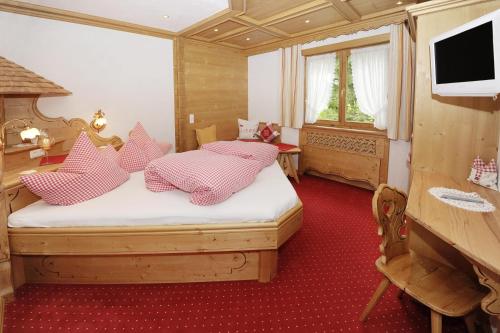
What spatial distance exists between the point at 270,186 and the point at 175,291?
1082 millimetres

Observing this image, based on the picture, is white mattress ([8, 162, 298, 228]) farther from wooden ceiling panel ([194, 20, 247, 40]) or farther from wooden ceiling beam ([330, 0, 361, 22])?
wooden ceiling panel ([194, 20, 247, 40])

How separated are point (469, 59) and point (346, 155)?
2891mm

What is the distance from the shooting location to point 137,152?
3.09 metres

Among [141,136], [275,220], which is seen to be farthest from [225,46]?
[275,220]

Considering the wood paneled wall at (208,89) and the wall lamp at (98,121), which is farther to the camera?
the wood paneled wall at (208,89)

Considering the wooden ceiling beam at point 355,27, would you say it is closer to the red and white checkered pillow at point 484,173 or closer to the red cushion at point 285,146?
the red cushion at point 285,146

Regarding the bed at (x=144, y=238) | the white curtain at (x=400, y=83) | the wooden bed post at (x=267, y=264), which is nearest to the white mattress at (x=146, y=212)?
the bed at (x=144, y=238)

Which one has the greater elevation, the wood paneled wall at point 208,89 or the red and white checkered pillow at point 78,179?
the wood paneled wall at point 208,89

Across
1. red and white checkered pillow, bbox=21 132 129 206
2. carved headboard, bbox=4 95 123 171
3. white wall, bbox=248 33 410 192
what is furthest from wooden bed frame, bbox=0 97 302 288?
white wall, bbox=248 33 410 192

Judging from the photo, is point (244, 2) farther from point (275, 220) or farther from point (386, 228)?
point (386, 228)

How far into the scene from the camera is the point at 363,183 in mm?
4410

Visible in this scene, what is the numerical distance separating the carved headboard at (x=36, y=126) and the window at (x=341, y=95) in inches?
127

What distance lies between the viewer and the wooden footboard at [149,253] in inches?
75.9

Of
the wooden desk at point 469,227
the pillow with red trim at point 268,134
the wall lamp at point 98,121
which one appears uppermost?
the wall lamp at point 98,121
